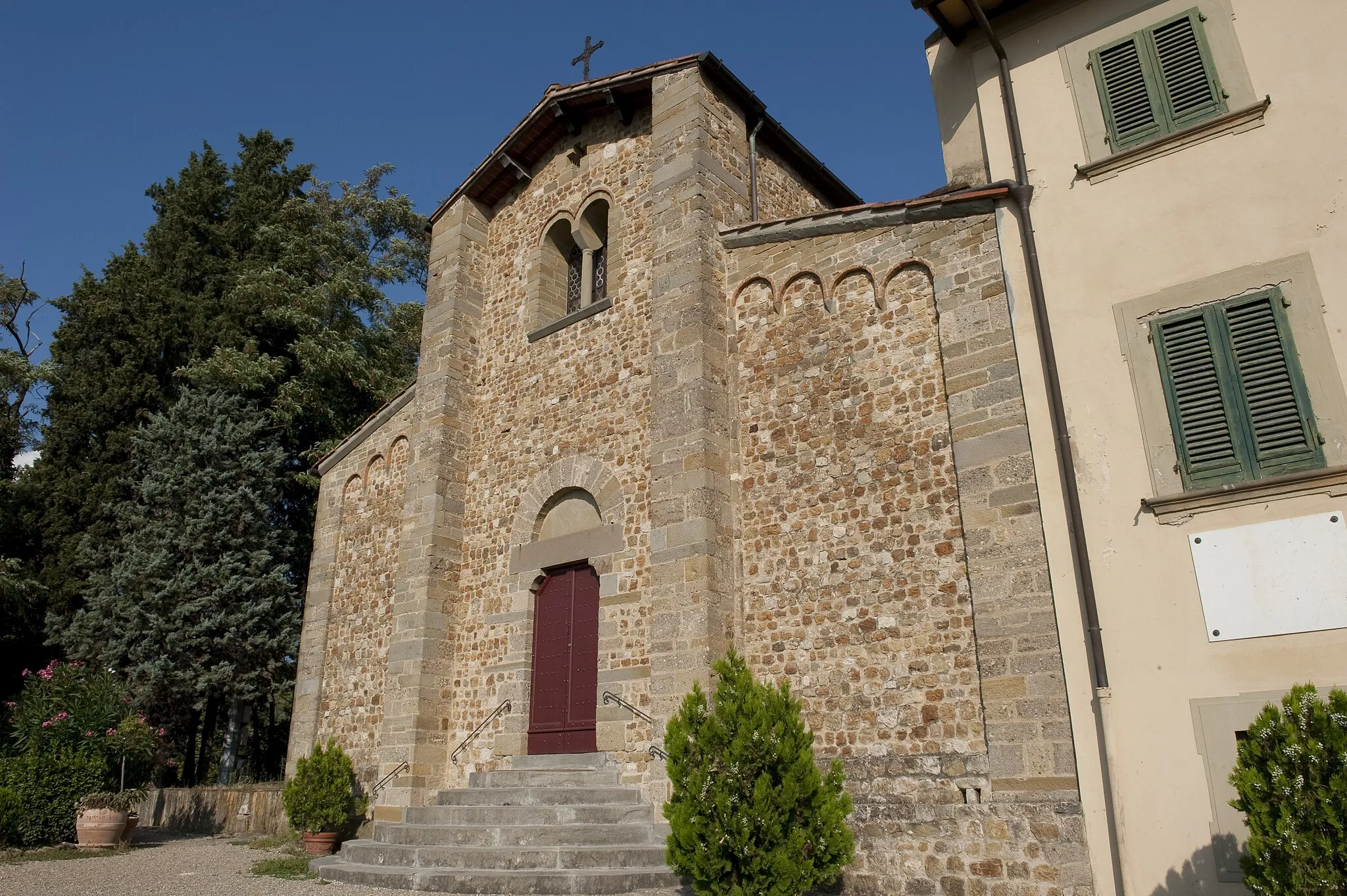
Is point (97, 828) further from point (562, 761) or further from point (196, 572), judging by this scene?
point (196, 572)

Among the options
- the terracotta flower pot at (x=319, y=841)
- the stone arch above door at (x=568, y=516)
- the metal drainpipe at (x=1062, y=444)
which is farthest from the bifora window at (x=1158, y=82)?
the terracotta flower pot at (x=319, y=841)

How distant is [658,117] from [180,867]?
34.9 ft

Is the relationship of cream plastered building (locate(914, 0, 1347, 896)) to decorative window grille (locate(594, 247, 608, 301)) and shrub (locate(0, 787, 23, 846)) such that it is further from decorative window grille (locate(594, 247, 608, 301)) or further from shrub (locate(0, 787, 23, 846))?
shrub (locate(0, 787, 23, 846))

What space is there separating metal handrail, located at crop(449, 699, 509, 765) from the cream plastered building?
684 centimetres

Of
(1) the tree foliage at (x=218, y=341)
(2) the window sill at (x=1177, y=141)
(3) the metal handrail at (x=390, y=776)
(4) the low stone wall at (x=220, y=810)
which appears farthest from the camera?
(1) the tree foliage at (x=218, y=341)

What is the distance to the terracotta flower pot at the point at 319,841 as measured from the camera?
440 inches

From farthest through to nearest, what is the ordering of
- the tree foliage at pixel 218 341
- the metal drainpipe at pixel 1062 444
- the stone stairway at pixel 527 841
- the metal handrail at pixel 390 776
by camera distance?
the tree foliage at pixel 218 341 → the metal handrail at pixel 390 776 → the stone stairway at pixel 527 841 → the metal drainpipe at pixel 1062 444

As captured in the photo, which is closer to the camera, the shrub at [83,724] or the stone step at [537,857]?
Result: the stone step at [537,857]

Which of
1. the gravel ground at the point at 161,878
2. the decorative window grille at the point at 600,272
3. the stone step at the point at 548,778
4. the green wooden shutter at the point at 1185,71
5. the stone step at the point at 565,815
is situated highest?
the decorative window grille at the point at 600,272

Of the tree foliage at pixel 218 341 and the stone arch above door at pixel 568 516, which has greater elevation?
the tree foliage at pixel 218 341

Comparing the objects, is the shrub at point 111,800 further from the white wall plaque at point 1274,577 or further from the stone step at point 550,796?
the white wall plaque at point 1274,577

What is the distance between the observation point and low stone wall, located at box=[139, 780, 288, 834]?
46.1 feet

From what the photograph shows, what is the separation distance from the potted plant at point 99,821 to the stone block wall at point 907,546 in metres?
8.86

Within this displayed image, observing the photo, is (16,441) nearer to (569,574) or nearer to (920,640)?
(569,574)
